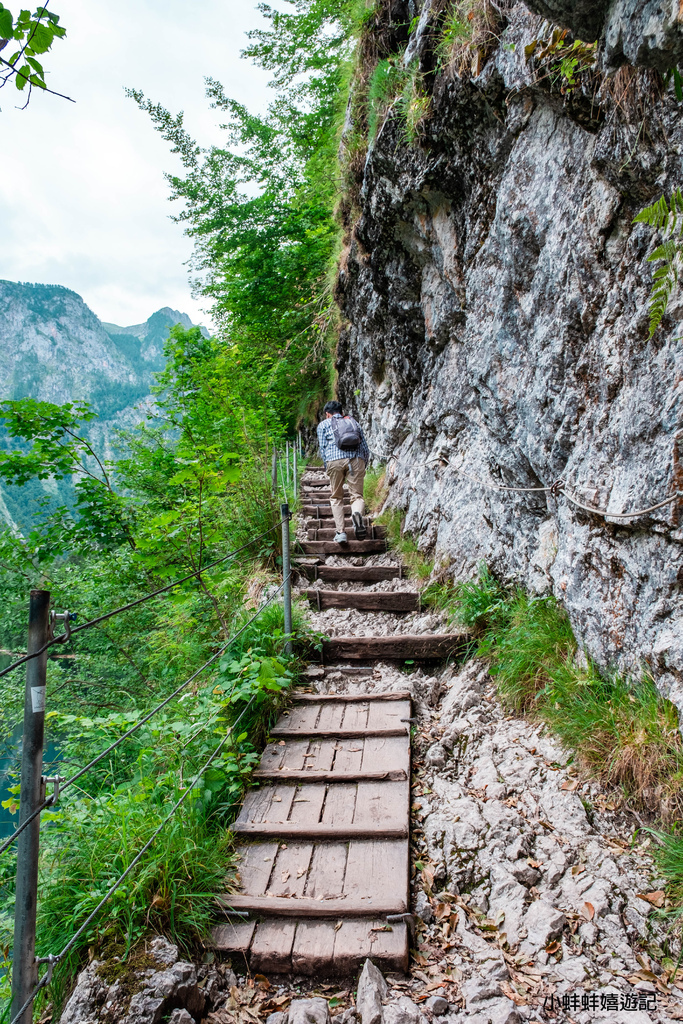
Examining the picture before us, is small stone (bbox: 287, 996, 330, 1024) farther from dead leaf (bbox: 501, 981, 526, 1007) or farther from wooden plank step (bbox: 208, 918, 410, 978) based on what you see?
dead leaf (bbox: 501, 981, 526, 1007)

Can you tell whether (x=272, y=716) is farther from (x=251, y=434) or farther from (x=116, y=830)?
(x=251, y=434)

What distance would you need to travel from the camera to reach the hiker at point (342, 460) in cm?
714

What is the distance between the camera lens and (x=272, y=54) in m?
14.2

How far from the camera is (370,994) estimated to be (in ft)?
6.52

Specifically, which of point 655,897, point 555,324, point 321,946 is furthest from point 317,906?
point 555,324

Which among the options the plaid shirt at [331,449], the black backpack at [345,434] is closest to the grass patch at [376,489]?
the plaid shirt at [331,449]

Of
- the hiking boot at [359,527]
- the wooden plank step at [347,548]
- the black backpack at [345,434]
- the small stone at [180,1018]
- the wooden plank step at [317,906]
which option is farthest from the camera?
the hiking boot at [359,527]

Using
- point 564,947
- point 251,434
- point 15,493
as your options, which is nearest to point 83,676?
point 251,434

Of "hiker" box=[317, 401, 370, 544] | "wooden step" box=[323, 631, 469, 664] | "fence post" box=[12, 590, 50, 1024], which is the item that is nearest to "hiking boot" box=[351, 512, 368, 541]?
"hiker" box=[317, 401, 370, 544]

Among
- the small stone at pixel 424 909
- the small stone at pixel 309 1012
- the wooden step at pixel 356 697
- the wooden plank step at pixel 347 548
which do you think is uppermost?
the wooden plank step at pixel 347 548

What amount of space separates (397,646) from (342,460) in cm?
323

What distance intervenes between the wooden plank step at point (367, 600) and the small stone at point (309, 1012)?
365 centimetres

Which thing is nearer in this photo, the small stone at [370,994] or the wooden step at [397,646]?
the small stone at [370,994]

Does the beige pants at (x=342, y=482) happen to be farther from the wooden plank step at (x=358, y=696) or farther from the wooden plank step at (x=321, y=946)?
the wooden plank step at (x=321, y=946)
